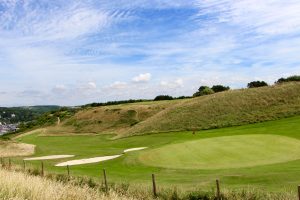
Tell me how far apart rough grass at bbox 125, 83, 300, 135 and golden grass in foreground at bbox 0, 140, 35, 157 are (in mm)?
17663

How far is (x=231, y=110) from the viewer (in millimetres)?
62594

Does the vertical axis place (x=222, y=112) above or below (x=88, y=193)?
above

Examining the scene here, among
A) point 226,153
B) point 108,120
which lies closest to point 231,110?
point 108,120

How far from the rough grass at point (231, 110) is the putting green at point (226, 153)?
26985 millimetres

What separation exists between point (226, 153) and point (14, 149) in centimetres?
2997

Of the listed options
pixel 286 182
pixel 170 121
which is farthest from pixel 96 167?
Answer: pixel 170 121

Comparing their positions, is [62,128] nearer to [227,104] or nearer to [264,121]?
[227,104]

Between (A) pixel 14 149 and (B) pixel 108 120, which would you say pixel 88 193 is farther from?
(B) pixel 108 120

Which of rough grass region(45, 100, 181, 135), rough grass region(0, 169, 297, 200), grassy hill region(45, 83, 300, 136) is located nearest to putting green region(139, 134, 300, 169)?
rough grass region(0, 169, 297, 200)

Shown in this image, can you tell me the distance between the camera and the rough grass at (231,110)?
56469mm

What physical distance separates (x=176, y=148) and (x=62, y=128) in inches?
2548

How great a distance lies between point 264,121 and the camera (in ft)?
173

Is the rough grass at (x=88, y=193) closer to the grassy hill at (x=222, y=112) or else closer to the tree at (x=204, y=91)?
the grassy hill at (x=222, y=112)

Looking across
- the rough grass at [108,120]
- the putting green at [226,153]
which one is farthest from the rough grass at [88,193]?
the rough grass at [108,120]
